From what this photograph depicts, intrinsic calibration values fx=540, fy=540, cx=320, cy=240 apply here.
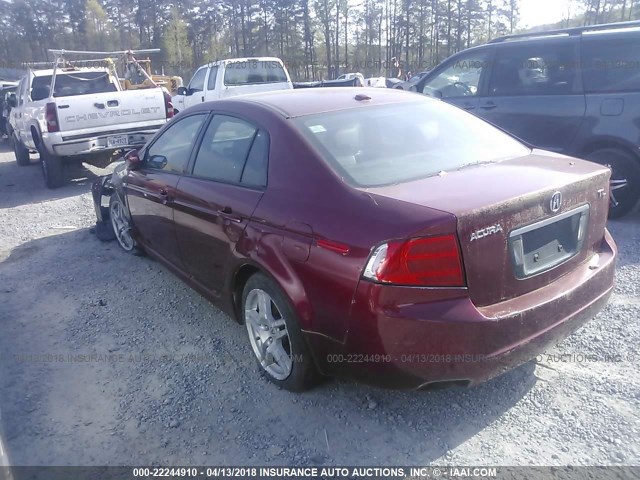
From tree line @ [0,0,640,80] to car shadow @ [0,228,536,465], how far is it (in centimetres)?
3976

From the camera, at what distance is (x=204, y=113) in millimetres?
3814

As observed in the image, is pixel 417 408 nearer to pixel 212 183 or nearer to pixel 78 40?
pixel 212 183

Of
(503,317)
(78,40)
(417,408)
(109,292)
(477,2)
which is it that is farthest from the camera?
(78,40)

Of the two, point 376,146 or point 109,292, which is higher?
point 376,146

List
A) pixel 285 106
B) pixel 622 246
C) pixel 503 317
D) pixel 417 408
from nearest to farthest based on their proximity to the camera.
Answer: pixel 503 317
pixel 417 408
pixel 285 106
pixel 622 246

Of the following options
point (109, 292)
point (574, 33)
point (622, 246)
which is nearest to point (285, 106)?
point (109, 292)

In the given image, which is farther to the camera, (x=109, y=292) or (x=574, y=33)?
(x=574, y=33)

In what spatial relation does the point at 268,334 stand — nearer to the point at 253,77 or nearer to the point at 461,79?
the point at 461,79

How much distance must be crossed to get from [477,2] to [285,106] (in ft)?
153

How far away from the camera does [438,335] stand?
2.28 meters

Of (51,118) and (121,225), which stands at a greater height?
(51,118)

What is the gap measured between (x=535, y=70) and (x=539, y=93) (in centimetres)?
30

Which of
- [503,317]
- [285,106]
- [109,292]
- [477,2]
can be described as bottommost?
[109,292]

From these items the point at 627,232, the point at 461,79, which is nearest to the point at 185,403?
the point at 627,232
